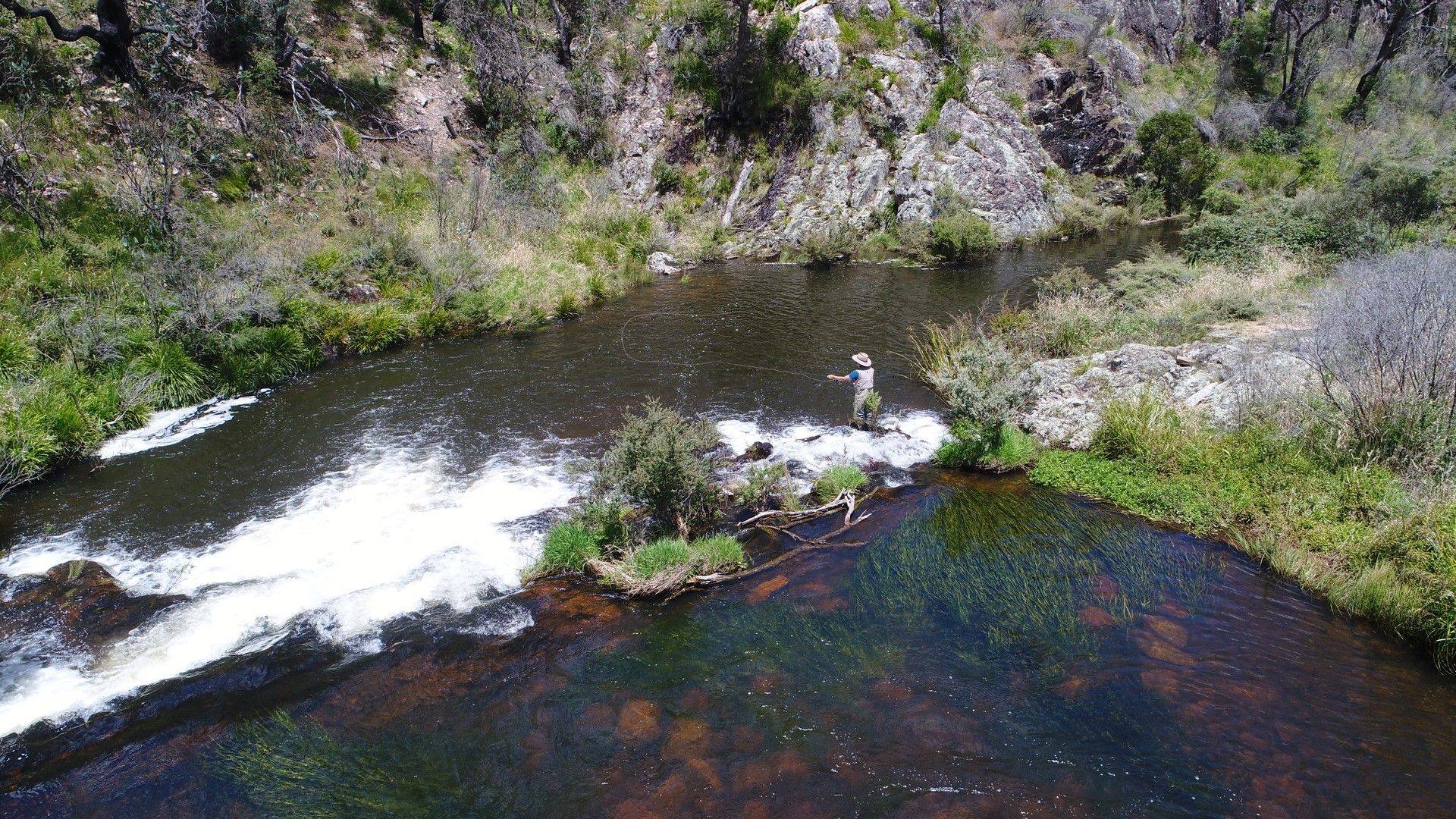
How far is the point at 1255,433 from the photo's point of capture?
10.1 metres

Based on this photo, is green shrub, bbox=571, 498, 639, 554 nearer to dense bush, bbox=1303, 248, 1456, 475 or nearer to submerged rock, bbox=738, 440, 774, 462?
submerged rock, bbox=738, 440, 774, 462

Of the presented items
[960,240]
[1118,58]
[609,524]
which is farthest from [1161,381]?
[1118,58]

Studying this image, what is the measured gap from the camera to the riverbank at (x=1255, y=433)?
781 cm

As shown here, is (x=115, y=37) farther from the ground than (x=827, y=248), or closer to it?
farther from the ground

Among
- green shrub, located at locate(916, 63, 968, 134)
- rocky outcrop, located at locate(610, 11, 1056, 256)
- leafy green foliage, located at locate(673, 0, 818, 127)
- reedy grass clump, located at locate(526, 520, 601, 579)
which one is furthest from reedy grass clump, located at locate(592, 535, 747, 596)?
leafy green foliage, located at locate(673, 0, 818, 127)

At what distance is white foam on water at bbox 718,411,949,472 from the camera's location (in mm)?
11656

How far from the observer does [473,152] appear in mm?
28812

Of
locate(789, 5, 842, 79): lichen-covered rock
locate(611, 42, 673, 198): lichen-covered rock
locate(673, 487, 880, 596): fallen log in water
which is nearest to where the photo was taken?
locate(673, 487, 880, 596): fallen log in water

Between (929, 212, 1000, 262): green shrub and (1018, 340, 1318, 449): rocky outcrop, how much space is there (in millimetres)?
14741

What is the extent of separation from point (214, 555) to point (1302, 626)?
1293 centimetres

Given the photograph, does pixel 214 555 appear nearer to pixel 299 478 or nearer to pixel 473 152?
pixel 299 478

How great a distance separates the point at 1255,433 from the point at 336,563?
12850mm

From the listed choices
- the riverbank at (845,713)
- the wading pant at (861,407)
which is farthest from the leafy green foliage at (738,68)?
the riverbank at (845,713)

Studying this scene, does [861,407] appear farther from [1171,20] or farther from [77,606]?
[1171,20]
